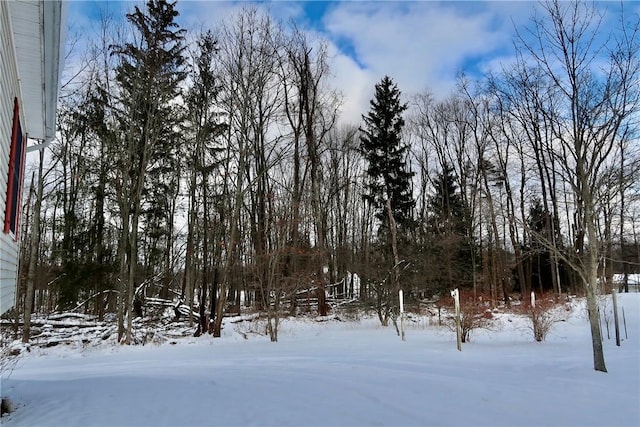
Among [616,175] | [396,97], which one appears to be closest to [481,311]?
[616,175]

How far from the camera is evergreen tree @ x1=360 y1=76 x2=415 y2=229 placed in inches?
884

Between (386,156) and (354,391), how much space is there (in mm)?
18223

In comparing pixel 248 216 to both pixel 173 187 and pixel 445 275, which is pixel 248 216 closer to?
pixel 173 187

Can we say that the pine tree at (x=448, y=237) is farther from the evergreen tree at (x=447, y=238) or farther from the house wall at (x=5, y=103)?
the house wall at (x=5, y=103)

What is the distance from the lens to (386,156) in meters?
22.8

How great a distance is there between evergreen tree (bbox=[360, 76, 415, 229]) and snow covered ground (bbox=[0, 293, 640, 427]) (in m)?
12.5

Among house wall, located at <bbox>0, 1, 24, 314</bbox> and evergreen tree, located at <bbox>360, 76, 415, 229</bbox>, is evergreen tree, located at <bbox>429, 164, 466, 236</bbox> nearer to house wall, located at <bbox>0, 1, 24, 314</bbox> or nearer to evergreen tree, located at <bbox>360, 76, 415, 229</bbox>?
evergreen tree, located at <bbox>360, 76, 415, 229</bbox>

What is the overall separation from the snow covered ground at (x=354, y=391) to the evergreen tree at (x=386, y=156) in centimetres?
1246

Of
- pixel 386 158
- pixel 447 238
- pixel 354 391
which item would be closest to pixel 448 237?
pixel 447 238

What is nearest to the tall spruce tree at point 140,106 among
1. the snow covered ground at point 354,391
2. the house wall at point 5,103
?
the snow covered ground at point 354,391

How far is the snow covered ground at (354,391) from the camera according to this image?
4.52 m

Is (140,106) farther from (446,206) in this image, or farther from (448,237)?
(446,206)

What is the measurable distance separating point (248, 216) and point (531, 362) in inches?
610

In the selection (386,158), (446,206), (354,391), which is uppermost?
(386,158)
